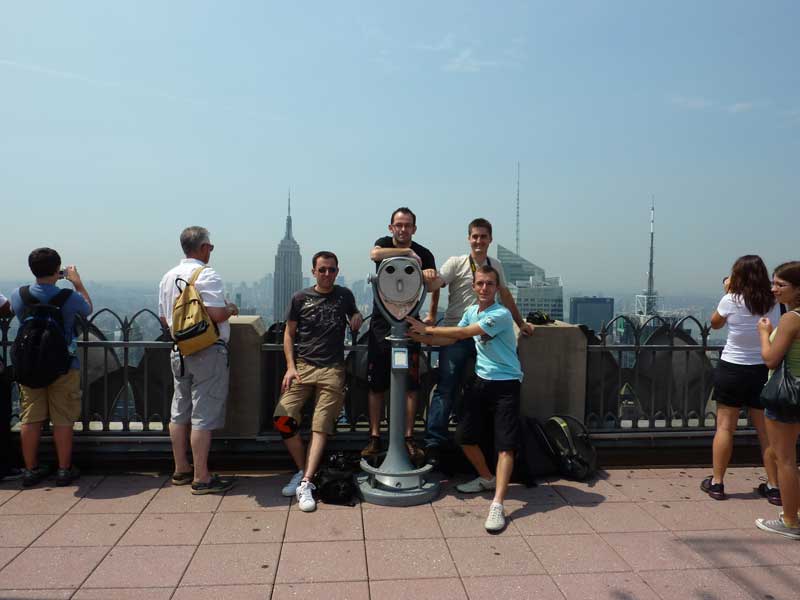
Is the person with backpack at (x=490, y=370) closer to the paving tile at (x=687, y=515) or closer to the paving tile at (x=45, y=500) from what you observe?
the paving tile at (x=687, y=515)

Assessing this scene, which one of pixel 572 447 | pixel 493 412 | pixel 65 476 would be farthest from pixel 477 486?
pixel 65 476

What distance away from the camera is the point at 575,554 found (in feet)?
12.0

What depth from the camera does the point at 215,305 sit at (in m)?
4.55

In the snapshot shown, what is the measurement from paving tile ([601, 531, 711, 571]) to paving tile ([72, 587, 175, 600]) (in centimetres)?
263

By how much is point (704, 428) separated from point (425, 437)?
Result: 8.73ft

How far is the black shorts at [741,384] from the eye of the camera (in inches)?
178

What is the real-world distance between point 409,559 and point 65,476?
9.65 feet

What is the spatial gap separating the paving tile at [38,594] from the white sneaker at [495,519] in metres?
2.46

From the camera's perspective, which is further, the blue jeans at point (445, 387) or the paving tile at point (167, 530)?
the blue jeans at point (445, 387)

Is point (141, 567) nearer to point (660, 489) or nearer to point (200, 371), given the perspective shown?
point (200, 371)

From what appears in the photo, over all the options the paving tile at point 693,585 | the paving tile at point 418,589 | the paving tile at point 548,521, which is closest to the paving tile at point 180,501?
the paving tile at point 418,589

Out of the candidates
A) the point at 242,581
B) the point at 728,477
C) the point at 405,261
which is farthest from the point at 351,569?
the point at 728,477

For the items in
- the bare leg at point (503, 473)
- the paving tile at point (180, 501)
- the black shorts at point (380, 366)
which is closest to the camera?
the bare leg at point (503, 473)

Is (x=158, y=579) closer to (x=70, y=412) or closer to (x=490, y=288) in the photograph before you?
(x=70, y=412)
